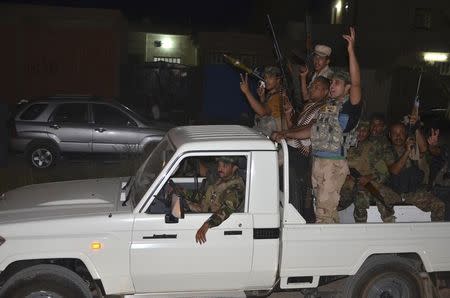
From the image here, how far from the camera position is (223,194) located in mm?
4543

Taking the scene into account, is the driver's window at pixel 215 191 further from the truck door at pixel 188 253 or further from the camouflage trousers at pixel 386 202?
the camouflage trousers at pixel 386 202

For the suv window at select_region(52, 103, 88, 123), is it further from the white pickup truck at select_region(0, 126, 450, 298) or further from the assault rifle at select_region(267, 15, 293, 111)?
the white pickup truck at select_region(0, 126, 450, 298)

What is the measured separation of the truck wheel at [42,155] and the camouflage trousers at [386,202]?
24.9 feet

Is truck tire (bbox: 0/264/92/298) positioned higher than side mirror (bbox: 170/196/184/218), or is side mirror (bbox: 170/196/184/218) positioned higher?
side mirror (bbox: 170/196/184/218)

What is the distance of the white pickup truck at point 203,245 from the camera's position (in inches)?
164

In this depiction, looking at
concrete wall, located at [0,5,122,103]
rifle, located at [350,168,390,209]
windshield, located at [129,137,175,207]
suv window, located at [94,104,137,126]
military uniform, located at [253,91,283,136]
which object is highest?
concrete wall, located at [0,5,122,103]

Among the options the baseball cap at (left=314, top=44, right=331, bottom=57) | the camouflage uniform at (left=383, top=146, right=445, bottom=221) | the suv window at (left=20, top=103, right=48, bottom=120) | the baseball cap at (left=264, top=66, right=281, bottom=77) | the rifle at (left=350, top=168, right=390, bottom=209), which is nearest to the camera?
the rifle at (left=350, top=168, right=390, bottom=209)

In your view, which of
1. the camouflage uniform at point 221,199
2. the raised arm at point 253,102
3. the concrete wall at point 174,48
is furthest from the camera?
the concrete wall at point 174,48

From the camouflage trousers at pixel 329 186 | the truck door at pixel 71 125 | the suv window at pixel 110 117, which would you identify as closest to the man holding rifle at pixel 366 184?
the camouflage trousers at pixel 329 186

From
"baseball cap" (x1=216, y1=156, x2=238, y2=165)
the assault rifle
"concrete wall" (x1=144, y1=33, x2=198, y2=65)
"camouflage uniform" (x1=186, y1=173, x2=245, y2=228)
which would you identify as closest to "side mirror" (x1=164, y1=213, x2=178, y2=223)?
"camouflage uniform" (x1=186, y1=173, x2=245, y2=228)

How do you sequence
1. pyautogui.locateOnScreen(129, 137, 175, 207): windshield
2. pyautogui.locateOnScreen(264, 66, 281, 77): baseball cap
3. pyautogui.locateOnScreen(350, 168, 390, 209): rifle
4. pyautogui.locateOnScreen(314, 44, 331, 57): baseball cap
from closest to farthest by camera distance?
pyautogui.locateOnScreen(129, 137, 175, 207): windshield → pyautogui.locateOnScreen(350, 168, 390, 209): rifle → pyautogui.locateOnScreen(314, 44, 331, 57): baseball cap → pyautogui.locateOnScreen(264, 66, 281, 77): baseball cap

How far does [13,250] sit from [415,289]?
3.49m

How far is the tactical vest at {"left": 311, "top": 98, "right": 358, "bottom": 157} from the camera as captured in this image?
184 inches

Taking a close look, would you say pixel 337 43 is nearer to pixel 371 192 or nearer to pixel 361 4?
pixel 361 4
